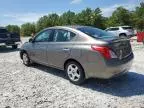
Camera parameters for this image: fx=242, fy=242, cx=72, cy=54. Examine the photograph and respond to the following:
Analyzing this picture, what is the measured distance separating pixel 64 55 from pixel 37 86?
1.17 meters

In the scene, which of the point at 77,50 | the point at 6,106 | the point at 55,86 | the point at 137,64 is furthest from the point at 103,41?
the point at 137,64

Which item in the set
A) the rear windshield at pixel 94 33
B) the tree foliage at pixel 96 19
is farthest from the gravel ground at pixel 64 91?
the tree foliage at pixel 96 19

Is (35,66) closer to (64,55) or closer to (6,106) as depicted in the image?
(64,55)

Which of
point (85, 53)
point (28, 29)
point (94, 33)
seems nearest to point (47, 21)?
point (28, 29)

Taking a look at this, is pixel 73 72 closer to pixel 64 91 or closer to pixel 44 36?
pixel 64 91

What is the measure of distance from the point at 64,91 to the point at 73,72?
0.71 metres

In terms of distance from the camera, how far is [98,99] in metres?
5.71

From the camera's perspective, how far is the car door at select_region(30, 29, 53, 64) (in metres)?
7.95

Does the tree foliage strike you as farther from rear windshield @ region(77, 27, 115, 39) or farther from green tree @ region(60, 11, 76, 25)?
rear windshield @ region(77, 27, 115, 39)

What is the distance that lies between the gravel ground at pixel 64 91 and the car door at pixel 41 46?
0.55 meters

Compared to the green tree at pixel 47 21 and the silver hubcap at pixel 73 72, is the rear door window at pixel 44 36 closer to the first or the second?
the silver hubcap at pixel 73 72

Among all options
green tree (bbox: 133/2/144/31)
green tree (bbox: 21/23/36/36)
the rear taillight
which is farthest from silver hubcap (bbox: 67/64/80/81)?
green tree (bbox: 21/23/36/36)

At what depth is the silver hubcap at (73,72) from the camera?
673cm

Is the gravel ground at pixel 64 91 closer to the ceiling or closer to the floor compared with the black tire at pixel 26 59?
closer to the floor
